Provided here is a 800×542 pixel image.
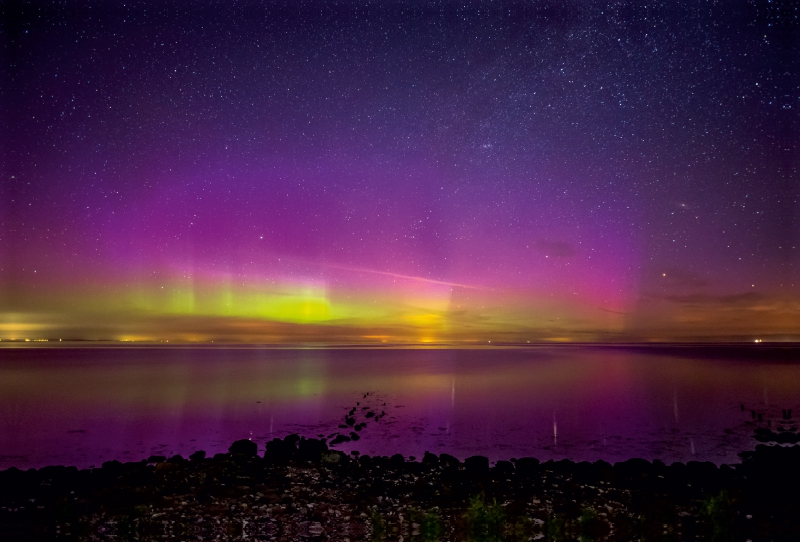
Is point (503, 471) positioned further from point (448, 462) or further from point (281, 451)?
point (281, 451)

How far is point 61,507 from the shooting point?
831cm

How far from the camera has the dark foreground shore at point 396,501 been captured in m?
8.08

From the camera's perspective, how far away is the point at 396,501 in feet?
30.5

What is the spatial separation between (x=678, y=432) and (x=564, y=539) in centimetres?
1356

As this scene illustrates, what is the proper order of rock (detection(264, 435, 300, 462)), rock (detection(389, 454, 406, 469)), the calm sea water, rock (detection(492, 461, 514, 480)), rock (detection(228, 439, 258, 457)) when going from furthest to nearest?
the calm sea water < rock (detection(228, 439, 258, 457)) < rock (detection(264, 435, 300, 462)) < rock (detection(389, 454, 406, 469)) < rock (detection(492, 461, 514, 480))

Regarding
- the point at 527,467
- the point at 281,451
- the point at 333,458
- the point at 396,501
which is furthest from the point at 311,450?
the point at 527,467

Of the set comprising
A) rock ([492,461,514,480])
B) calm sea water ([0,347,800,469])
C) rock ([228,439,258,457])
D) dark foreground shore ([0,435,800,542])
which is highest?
dark foreground shore ([0,435,800,542])

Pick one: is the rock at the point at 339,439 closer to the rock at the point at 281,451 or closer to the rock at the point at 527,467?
the rock at the point at 281,451

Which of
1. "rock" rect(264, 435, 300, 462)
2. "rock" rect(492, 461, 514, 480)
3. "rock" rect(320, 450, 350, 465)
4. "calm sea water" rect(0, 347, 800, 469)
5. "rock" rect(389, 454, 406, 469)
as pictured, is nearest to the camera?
"rock" rect(492, 461, 514, 480)

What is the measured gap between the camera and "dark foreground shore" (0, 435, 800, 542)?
26.5ft

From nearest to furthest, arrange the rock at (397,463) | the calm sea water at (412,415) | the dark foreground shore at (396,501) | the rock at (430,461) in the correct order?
the dark foreground shore at (396,501) < the rock at (397,463) < the rock at (430,461) < the calm sea water at (412,415)

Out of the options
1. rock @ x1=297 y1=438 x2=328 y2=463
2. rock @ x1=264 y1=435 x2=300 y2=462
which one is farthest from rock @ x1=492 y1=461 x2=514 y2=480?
rock @ x1=264 y1=435 x2=300 y2=462

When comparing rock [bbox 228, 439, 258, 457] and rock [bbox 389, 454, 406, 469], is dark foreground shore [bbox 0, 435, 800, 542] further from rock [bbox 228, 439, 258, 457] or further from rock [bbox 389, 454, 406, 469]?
rock [bbox 228, 439, 258, 457]

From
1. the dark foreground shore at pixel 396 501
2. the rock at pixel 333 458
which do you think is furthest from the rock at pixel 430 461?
the rock at pixel 333 458
